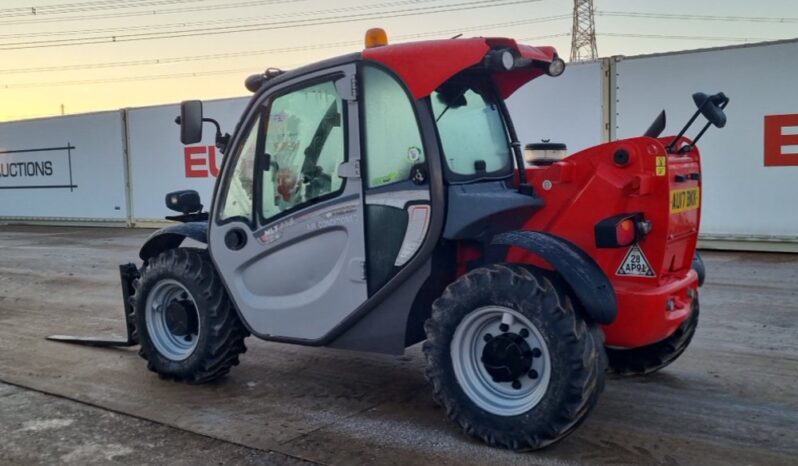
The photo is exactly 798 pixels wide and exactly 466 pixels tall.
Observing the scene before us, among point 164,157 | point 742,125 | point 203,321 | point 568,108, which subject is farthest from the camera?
point 164,157

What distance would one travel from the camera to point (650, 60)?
11633mm

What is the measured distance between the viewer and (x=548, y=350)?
3.61 m

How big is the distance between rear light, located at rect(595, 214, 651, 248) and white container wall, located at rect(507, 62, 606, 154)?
27.5 ft

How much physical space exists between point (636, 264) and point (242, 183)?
245 centimetres

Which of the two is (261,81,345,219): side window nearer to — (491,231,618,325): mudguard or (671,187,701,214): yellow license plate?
(491,231,618,325): mudguard

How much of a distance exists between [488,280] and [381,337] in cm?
84

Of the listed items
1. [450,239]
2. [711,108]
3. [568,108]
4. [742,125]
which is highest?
[568,108]

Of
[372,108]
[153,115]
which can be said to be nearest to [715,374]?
[372,108]

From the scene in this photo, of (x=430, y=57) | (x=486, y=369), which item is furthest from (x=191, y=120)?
(x=486, y=369)

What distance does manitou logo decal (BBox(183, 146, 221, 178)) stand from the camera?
1659 cm

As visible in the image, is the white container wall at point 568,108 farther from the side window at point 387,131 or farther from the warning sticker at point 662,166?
the warning sticker at point 662,166

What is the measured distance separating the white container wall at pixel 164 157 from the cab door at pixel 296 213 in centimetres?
1189

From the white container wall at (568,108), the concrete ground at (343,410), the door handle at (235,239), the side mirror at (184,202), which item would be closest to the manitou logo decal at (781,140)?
the white container wall at (568,108)

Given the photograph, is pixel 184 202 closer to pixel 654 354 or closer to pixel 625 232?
pixel 625 232
